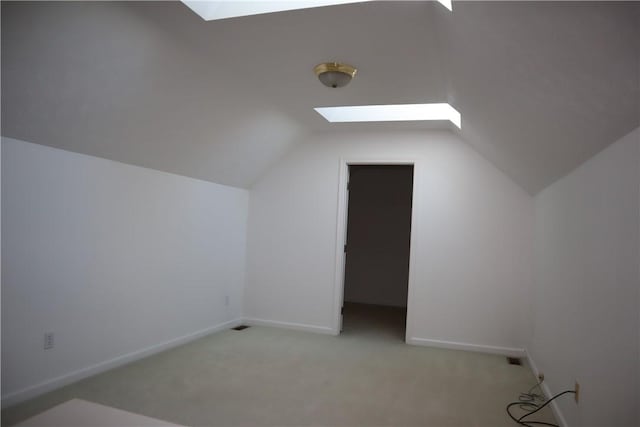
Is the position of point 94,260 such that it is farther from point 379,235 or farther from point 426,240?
point 379,235

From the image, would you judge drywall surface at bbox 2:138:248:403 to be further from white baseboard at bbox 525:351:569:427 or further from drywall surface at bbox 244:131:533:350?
white baseboard at bbox 525:351:569:427

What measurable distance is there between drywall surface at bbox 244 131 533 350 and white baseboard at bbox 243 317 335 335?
27 mm

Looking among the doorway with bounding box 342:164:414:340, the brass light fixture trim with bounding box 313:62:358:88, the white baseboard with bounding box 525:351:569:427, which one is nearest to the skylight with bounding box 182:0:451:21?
the brass light fixture trim with bounding box 313:62:358:88

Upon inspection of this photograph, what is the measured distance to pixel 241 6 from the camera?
92.5 inches

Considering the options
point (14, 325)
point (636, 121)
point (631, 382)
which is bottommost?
point (14, 325)

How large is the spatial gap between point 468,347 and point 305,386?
6.99 feet

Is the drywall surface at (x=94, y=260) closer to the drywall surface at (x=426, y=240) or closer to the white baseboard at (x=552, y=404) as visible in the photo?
the drywall surface at (x=426, y=240)

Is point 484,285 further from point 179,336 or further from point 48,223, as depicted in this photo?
point 48,223

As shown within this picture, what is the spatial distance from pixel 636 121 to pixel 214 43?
2.28m

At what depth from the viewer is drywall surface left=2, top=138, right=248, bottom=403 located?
2.77 m

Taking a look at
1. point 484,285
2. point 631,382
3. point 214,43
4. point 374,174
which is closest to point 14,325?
point 214,43

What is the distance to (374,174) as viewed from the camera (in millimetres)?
7676

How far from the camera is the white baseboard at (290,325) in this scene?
5082mm

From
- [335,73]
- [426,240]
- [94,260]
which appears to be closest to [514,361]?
[426,240]
